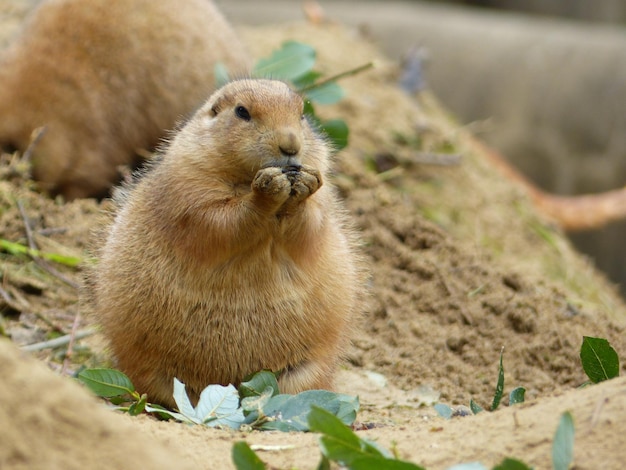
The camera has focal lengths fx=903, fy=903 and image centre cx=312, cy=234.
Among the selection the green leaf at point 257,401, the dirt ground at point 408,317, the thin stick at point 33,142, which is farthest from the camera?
the thin stick at point 33,142

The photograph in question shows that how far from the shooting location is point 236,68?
27.4 ft

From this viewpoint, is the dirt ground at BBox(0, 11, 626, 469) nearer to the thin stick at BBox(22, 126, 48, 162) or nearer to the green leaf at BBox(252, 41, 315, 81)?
the thin stick at BBox(22, 126, 48, 162)

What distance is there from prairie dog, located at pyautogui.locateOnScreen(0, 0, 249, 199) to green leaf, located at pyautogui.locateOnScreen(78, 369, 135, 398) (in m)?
4.00

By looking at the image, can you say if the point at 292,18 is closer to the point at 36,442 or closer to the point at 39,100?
the point at 39,100

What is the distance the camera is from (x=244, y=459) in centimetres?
300

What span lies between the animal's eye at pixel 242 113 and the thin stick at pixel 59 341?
165 centimetres

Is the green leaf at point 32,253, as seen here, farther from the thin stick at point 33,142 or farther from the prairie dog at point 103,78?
the prairie dog at point 103,78

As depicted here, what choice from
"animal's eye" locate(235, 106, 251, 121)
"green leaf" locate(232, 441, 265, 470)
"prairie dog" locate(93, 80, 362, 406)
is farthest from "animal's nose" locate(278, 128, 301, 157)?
"green leaf" locate(232, 441, 265, 470)

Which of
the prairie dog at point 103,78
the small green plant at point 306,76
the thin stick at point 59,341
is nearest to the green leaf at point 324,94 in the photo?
the small green plant at point 306,76

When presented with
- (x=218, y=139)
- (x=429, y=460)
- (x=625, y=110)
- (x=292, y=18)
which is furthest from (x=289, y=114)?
(x=292, y=18)

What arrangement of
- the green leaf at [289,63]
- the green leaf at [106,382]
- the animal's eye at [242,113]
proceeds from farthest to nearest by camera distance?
the green leaf at [289,63] → the animal's eye at [242,113] → the green leaf at [106,382]

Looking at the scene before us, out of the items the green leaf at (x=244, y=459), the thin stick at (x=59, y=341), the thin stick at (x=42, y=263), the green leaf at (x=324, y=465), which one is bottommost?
the thin stick at (x=59, y=341)

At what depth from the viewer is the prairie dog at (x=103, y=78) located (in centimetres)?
798

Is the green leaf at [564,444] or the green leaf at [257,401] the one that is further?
the green leaf at [257,401]
